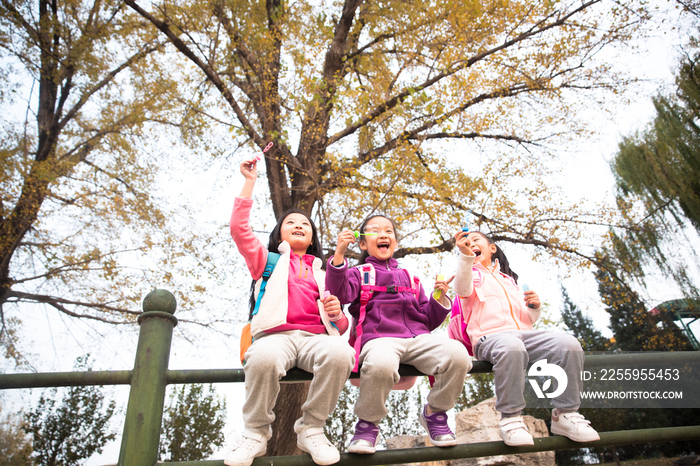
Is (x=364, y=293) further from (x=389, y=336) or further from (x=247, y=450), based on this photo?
(x=247, y=450)

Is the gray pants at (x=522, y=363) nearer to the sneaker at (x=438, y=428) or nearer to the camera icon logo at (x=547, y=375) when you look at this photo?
the camera icon logo at (x=547, y=375)

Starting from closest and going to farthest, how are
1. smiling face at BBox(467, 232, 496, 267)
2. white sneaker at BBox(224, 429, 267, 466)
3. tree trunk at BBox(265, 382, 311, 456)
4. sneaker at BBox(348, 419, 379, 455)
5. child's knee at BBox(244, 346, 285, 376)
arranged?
white sneaker at BBox(224, 429, 267, 466)
sneaker at BBox(348, 419, 379, 455)
child's knee at BBox(244, 346, 285, 376)
smiling face at BBox(467, 232, 496, 267)
tree trunk at BBox(265, 382, 311, 456)

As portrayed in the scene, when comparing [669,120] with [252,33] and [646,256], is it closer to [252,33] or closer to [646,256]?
[646,256]

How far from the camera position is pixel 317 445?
1.48m

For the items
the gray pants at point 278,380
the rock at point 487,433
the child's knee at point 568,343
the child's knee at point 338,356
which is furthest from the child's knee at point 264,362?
the rock at point 487,433

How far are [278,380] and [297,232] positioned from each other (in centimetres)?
117

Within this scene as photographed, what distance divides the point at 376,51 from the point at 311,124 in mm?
2258

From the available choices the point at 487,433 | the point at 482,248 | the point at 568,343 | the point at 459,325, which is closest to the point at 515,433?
the point at 568,343

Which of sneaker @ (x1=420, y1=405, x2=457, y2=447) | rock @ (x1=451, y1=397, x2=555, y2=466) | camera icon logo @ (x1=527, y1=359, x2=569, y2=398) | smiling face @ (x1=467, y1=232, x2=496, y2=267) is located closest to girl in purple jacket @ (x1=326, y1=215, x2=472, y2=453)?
sneaker @ (x1=420, y1=405, x2=457, y2=447)

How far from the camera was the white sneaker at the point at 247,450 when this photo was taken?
1368mm

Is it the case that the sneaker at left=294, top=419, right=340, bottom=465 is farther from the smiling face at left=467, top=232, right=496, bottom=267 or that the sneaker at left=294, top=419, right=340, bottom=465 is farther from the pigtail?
the pigtail

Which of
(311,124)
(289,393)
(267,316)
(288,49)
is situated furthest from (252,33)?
(267,316)

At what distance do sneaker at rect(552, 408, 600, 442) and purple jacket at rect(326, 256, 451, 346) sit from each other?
2.37 feet

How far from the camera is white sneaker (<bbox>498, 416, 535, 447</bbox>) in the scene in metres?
1.53
